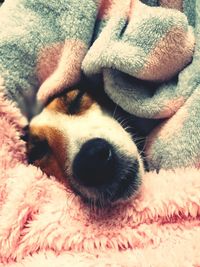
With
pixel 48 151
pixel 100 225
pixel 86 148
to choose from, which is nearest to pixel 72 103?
pixel 48 151

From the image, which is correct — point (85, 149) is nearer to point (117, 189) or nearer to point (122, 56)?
point (117, 189)

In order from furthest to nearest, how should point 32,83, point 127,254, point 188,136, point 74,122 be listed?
point 32,83
point 74,122
point 188,136
point 127,254

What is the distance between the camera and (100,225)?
0.89 metres

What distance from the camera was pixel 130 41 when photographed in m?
1.00

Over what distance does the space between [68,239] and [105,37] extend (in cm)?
46

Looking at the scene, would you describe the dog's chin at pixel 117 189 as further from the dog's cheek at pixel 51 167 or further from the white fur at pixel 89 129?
the dog's cheek at pixel 51 167

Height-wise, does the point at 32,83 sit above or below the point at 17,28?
below

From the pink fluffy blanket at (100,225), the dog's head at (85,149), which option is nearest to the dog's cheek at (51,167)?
the dog's head at (85,149)

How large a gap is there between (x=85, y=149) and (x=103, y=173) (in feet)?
0.22

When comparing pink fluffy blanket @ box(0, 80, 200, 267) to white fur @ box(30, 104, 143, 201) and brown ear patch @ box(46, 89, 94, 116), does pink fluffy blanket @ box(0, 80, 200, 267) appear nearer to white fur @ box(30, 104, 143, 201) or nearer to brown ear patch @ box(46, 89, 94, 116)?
white fur @ box(30, 104, 143, 201)

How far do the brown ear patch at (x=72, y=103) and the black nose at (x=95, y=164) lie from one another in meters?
0.22

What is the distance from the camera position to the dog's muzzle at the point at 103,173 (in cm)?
89

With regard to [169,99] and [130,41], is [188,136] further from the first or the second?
[130,41]

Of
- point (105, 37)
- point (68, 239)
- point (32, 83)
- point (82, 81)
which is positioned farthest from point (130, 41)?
point (68, 239)
